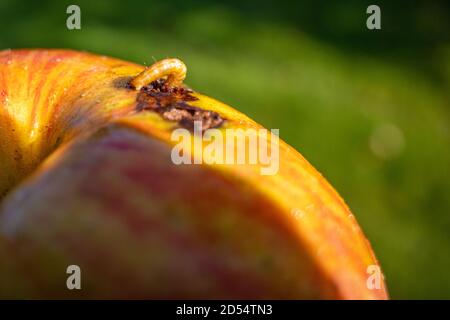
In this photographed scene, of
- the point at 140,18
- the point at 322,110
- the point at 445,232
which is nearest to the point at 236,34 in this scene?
the point at 140,18

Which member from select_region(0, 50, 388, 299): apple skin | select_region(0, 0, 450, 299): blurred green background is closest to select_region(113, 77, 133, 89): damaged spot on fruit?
select_region(0, 50, 388, 299): apple skin

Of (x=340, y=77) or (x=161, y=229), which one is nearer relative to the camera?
(x=161, y=229)

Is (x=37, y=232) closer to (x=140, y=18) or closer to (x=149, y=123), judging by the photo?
(x=149, y=123)

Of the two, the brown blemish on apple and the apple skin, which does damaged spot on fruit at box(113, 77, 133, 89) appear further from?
the apple skin

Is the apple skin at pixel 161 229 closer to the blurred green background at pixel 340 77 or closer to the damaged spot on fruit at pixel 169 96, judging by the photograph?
the damaged spot on fruit at pixel 169 96

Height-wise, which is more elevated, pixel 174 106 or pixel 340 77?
pixel 340 77

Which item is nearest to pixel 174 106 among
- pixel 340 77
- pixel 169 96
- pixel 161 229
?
pixel 169 96

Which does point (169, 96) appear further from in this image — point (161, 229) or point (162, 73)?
point (161, 229)
